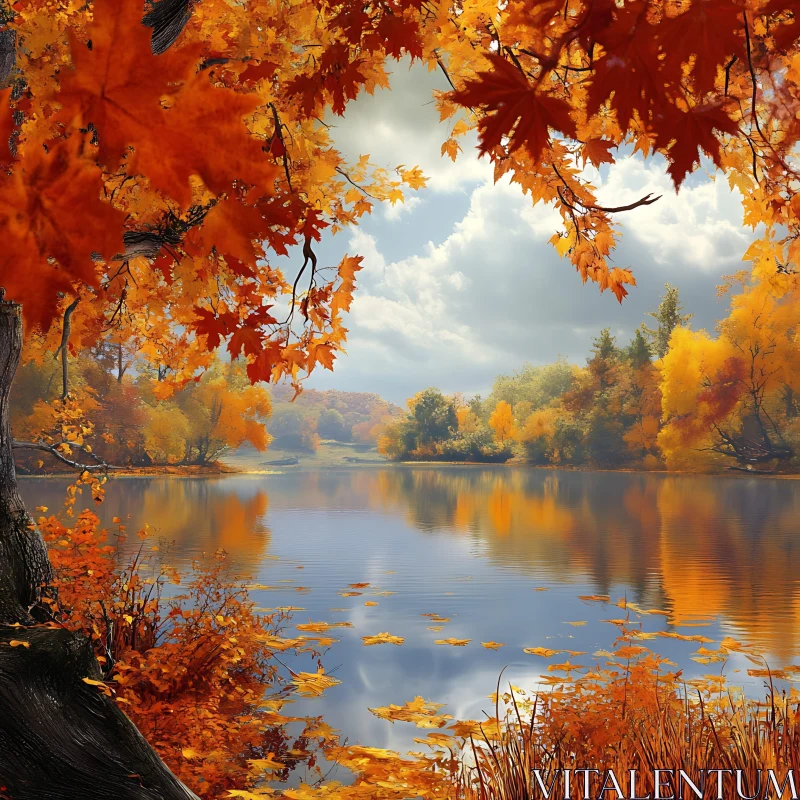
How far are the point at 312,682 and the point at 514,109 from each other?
3971 millimetres

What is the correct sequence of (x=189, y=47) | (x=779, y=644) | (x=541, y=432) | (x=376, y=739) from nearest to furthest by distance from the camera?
(x=189, y=47)
(x=376, y=739)
(x=779, y=644)
(x=541, y=432)

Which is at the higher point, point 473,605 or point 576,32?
point 576,32

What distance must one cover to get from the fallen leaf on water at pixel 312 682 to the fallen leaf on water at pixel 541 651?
1592 millimetres

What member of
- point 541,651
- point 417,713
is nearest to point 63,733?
point 417,713

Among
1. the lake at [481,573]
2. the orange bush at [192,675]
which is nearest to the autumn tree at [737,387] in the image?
the lake at [481,573]

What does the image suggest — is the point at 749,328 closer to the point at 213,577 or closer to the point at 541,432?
the point at 541,432

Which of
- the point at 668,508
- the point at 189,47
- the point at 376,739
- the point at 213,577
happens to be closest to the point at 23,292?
the point at 189,47

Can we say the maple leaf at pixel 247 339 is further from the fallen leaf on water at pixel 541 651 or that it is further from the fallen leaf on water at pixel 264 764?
the fallen leaf on water at pixel 541 651

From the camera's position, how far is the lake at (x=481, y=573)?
4.76m

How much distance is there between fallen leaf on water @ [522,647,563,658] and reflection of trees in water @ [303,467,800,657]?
5.98 feet

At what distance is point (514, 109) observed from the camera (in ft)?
4.68

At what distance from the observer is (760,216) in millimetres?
3234

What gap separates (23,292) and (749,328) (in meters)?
37.8

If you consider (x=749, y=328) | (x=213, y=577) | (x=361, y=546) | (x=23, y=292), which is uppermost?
(x=749, y=328)
